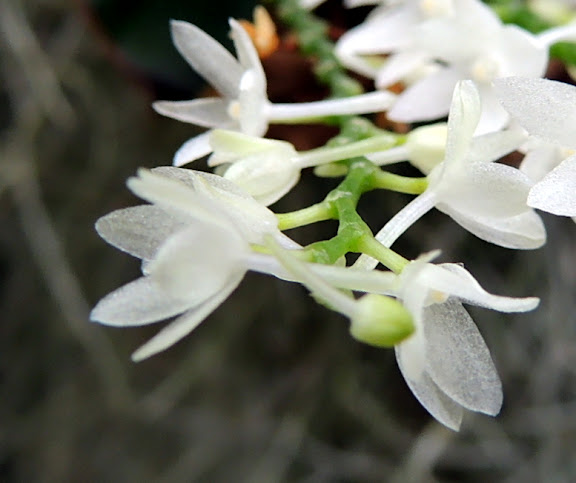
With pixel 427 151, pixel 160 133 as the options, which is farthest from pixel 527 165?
pixel 160 133

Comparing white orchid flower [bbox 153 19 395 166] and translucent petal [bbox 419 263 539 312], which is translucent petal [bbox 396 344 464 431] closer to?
translucent petal [bbox 419 263 539 312]

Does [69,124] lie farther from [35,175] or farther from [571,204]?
[571,204]

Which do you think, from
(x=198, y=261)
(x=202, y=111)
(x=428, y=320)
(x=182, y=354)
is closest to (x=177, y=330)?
(x=198, y=261)

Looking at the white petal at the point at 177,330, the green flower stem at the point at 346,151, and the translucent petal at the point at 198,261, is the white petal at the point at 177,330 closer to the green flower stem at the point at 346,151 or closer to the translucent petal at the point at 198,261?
the translucent petal at the point at 198,261

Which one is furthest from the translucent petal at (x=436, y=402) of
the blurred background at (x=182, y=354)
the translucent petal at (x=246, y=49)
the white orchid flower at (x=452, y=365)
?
the blurred background at (x=182, y=354)

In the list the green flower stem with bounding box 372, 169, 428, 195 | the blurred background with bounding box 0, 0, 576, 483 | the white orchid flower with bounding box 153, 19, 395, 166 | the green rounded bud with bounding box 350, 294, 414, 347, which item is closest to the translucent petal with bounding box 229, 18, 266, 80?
the white orchid flower with bounding box 153, 19, 395, 166
